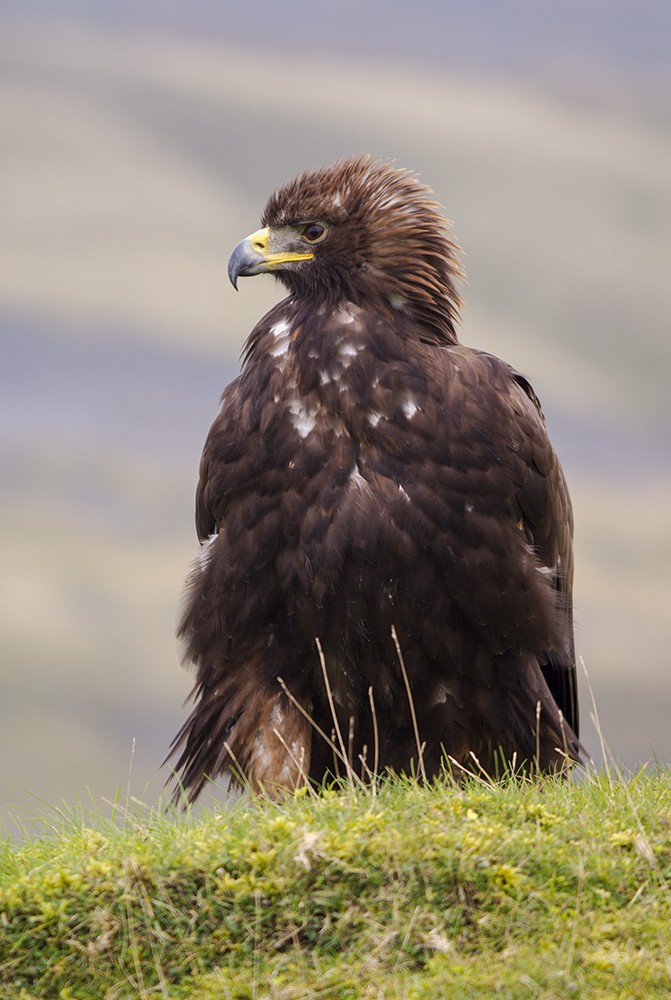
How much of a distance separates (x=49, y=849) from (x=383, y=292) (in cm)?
360

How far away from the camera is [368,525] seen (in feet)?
19.4

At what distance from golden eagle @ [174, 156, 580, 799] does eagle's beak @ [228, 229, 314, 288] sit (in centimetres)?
1

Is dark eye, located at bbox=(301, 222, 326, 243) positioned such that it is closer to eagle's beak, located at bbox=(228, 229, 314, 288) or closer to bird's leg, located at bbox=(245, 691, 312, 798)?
Result: eagle's beak, located at bbox=(228, 229, 314, 288)

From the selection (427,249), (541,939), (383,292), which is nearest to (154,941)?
(541,939)

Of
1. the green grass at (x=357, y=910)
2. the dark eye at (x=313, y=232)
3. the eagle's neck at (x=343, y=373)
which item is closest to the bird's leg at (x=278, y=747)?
the green grass at (x=357, y=910)

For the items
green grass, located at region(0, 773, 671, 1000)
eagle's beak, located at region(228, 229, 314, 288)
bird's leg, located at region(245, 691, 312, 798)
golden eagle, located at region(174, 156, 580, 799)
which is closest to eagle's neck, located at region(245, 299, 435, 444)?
golden eagle, located at region(174, 156, 580, 799)

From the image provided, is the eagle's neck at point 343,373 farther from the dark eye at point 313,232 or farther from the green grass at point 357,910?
the green grass at point 357,910

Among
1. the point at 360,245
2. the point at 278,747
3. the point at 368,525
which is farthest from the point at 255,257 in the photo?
the point at 278,747

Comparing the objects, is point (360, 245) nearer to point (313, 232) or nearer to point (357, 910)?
point (313, 232)

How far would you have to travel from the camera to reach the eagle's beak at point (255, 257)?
658cm

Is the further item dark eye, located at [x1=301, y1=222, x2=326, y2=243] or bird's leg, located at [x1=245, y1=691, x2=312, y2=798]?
dark eye, located at [x1=301, y1=222, x2=326, y2=243]

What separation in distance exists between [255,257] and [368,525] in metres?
1.91

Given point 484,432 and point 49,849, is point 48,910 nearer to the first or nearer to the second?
point 49,849

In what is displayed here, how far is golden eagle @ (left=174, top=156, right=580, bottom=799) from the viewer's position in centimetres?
602
